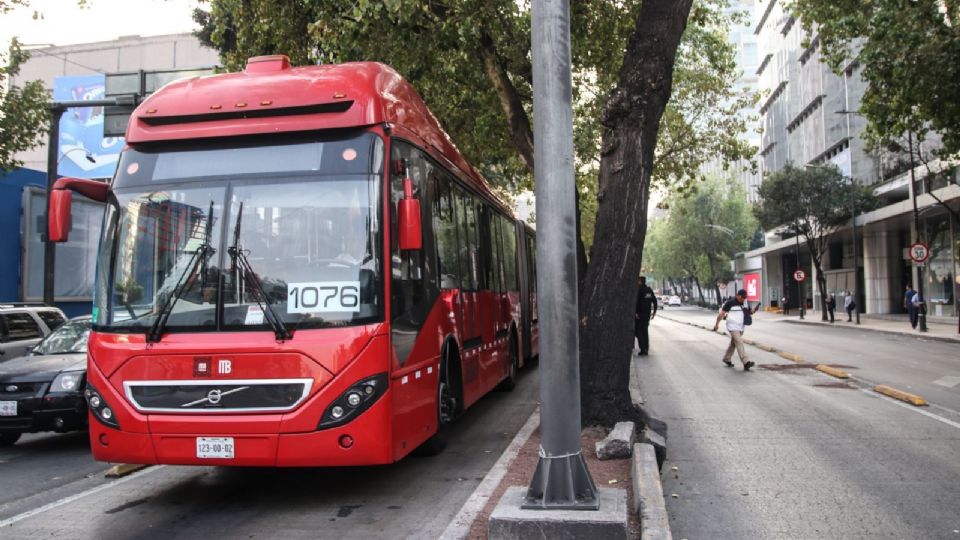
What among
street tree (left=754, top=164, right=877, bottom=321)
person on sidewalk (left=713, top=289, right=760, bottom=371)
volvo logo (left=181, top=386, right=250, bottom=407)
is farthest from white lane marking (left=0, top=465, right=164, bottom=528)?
street tree (left=754, top=164, right=877, bottom=321)

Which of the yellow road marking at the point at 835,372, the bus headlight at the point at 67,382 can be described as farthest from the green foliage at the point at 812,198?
the bus headlight at the point at 67,382

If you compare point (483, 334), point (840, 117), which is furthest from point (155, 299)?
point (840, 117)

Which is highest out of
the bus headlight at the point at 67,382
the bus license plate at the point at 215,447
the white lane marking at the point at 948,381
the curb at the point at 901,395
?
the bus headlight at the point at 67,382

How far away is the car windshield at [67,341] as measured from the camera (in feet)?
32.2

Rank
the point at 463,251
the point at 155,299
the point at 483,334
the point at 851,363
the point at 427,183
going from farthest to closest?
the point at 851,363
the point at 483,334
the point at 463,251
the point at 427,183
the point at 155,299

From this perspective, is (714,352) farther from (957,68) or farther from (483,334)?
(483,334)

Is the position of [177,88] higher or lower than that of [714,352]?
higher

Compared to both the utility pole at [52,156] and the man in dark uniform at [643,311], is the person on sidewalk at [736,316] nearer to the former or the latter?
the man in dark uniform at [643,311]

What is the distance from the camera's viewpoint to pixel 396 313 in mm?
5762

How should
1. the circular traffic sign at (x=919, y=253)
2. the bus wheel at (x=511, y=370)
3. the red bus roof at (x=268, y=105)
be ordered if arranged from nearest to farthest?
the red bus roof at (x=268, y=105)
the bus wheel at (x=511, y=370)
the circular traffic sign at (x=919, y=253)

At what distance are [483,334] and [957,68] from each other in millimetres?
11578

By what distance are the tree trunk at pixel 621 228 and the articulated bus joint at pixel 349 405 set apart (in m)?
3.06

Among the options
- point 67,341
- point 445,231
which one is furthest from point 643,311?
point 67,341

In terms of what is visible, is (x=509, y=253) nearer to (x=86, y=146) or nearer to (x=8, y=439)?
(x=8, y=439)
